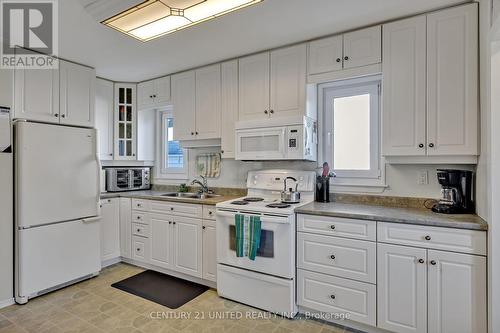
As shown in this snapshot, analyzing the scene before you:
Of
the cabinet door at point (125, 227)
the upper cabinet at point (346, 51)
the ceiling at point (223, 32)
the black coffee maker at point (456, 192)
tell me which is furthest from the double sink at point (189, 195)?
the black coffee maker at point (456, 192)

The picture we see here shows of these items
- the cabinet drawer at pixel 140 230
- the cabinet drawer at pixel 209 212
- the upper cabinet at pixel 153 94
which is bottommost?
the cabinet drawer at pixel 140 230

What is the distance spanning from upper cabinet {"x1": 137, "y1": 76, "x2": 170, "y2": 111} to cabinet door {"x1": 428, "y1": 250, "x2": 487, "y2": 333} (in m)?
3.29

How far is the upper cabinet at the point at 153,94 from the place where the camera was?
12.0 feet

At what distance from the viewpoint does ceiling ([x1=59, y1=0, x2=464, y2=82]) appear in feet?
6.91

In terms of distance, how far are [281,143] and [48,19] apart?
217cm

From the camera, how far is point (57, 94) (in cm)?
295

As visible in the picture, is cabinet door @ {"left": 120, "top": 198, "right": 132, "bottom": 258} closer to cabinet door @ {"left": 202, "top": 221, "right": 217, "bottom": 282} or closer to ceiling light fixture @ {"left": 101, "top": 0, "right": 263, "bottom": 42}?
cabinet door @ {"left": 202, "top": 221, "right": 217, "bottom": 282}

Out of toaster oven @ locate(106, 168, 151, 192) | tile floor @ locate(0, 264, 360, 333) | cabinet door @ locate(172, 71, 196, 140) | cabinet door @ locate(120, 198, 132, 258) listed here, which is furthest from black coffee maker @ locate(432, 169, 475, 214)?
toaster oven @ locate(106, 168, 151, 192)

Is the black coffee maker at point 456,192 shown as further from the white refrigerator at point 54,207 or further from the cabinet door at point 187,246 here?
the white refrigerator at point 54,207

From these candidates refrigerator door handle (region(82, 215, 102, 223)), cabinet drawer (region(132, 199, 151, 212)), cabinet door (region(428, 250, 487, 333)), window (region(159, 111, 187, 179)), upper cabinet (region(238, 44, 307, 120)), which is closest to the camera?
cabinet door (region(428, 250, 487, 333))

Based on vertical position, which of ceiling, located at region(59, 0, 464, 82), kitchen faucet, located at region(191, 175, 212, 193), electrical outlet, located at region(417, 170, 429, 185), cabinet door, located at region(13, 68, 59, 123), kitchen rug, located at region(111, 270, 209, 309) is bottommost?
kitchen rug, located at region(111, 270, 209, 309)

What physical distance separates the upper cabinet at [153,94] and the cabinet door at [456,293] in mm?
3291

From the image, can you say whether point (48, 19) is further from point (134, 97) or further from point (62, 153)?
point (134, 97)

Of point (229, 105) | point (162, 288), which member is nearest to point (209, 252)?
point (162, 288)
